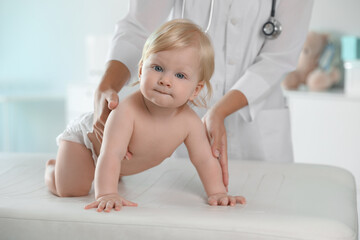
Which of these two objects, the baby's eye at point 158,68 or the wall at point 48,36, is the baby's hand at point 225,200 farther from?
the wall at point 48,36

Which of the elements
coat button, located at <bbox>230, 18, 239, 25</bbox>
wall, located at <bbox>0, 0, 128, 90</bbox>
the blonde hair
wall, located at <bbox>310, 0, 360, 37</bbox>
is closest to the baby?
the blonde hair

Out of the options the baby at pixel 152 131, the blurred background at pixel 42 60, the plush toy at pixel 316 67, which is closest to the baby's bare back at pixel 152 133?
the baby at pixel 152 131

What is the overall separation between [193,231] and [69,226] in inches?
9.0

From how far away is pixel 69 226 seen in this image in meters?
0.97

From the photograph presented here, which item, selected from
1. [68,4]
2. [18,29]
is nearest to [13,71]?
[18,29]

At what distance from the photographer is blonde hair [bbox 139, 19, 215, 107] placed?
1.10 m

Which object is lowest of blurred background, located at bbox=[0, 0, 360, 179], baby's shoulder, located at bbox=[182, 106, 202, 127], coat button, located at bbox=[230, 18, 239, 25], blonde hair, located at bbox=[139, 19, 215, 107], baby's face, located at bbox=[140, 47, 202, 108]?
blurred background, located at bbox=[0, 0, 360, 179]

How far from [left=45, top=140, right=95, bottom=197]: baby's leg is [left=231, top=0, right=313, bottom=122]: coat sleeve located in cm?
48

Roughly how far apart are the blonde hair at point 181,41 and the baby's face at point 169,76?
1cm

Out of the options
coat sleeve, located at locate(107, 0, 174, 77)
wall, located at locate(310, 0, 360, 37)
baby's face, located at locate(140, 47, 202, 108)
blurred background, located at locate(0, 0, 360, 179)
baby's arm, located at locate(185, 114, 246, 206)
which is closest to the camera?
baby's face, located at locate(140, 47, 202, 108)

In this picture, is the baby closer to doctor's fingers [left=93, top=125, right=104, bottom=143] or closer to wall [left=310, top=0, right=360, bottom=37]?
doctor's fingers [left=93, top=125, right=104, bottom=143]

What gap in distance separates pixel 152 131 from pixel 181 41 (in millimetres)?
217

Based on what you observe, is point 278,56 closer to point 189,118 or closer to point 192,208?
point 189,118

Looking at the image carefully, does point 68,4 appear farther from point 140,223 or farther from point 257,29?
point 140,223
